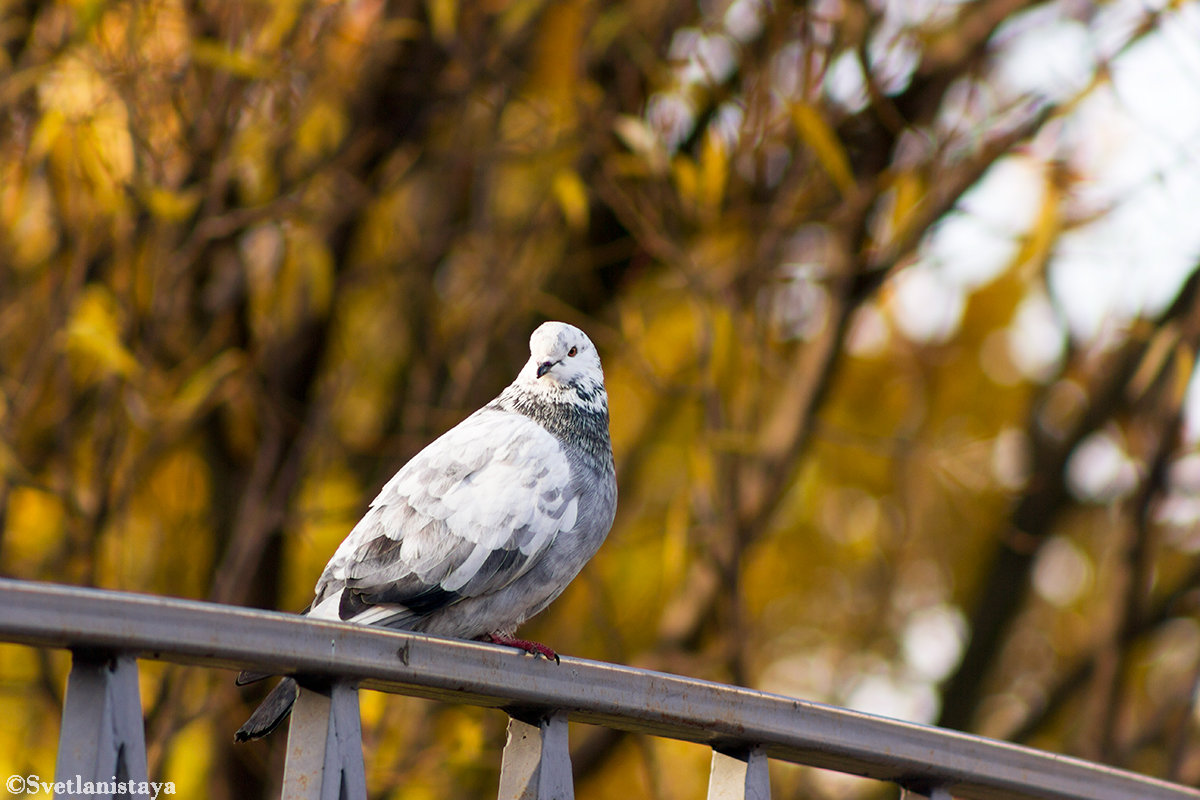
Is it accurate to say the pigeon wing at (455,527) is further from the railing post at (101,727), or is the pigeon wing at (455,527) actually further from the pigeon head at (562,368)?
the railing post at (101,727)

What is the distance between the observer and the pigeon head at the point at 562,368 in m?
2.54

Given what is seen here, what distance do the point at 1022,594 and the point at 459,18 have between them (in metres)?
3.82

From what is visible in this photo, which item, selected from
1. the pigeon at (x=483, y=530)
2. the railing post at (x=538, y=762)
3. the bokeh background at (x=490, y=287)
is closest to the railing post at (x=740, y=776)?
the railing post at (x=538, y=762)

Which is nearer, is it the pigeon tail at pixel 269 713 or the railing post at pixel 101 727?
the railing post at pixel 101 727

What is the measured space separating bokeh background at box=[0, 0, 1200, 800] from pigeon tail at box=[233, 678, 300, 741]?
1.69 metres

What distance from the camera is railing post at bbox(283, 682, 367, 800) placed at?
1.57 meters

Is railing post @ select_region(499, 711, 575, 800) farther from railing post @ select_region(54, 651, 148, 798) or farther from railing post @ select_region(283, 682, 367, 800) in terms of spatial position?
railing post @ select_region(54, 651, 148, 798)

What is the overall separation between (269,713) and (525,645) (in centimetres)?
48

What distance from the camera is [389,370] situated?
6.11 meters

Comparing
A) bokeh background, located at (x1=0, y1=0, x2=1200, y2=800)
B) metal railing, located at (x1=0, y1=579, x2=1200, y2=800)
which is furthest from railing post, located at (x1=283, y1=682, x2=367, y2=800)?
bokeh background, located at (x1=0, y1=0, x2=1200, y2=800)

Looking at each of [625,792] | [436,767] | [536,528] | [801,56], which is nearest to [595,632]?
[625,792]

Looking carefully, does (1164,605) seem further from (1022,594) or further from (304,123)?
(304,123)

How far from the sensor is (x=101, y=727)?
4.74 ft

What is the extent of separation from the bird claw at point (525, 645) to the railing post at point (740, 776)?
34cm
